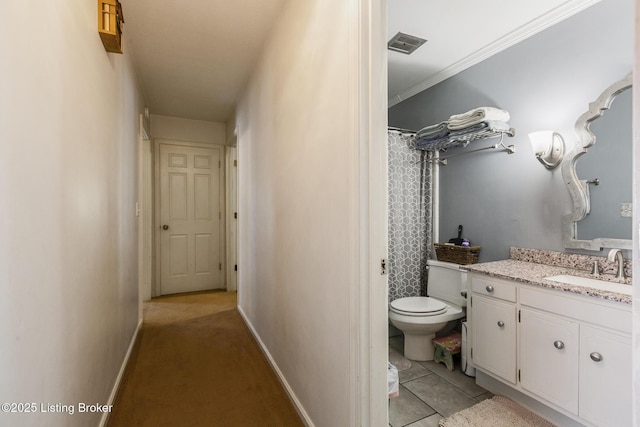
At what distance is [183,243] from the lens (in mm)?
4328

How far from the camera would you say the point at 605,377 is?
1381mm

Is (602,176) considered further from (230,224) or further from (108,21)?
(230,224)

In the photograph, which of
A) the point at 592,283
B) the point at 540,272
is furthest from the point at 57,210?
the point at 592,283

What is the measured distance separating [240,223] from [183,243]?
1509 mm

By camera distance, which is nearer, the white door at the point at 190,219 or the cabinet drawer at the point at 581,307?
the cabinet drawer at the point at 581,307

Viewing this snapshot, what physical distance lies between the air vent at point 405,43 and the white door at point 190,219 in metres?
2.96

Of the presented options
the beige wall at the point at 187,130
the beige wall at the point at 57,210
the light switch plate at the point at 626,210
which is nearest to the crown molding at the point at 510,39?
the light switch plate at the point at 626,210

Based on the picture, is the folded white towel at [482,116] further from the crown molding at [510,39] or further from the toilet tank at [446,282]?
the toilet tank at [446,282]

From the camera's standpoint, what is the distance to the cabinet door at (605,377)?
1.32 metres

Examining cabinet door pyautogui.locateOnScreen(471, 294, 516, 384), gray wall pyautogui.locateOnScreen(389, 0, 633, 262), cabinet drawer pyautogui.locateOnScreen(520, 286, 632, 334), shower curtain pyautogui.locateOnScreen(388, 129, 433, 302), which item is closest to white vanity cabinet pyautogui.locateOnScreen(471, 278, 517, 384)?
cabinet door pyautogui.locateOnScreen(471, 294, 516, 384)

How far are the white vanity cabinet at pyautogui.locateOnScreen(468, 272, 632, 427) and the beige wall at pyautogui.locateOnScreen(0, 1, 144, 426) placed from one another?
6.99 ft

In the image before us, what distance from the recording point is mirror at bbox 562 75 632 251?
1710mm

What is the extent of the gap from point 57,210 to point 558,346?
2.27 m

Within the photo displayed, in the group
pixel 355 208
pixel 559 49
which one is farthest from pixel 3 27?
pixel 559 49
